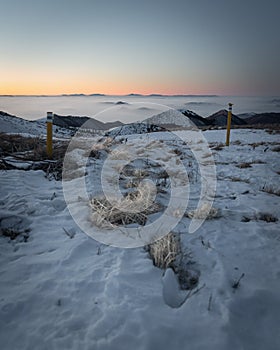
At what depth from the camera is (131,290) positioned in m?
1.77

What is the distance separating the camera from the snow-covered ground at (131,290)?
1.42 meters

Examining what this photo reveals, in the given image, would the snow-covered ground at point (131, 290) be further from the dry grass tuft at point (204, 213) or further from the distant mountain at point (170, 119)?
the distant mountain at point (170, 119)

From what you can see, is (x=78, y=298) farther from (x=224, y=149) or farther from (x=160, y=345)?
(x=224, y=149)

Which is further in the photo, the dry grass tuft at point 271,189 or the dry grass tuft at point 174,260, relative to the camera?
the dry grass tuft at point 271,189

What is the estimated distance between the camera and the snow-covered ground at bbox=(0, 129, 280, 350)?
1424mm

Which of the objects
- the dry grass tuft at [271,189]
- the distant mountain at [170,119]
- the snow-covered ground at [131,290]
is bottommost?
the snow-covered ground at [131,290]

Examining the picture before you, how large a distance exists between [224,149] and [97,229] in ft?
25.9

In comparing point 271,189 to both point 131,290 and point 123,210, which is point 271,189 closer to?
point 123,210

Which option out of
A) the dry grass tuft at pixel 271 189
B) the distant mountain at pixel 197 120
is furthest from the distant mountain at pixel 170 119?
the dry grass tuft at pixel 271 189

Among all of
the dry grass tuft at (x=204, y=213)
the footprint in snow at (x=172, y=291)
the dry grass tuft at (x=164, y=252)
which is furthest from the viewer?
the dry grass tuft at (x=204, y=213)

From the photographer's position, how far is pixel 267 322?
1548mm

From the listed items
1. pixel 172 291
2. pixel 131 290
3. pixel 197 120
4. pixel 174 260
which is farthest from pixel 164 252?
pixel 197 120

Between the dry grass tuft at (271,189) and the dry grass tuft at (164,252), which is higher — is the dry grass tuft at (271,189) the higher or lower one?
the higher one

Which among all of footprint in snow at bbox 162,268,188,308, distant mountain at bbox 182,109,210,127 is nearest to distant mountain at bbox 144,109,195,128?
distant mountain at bbox 182,109,210,127
